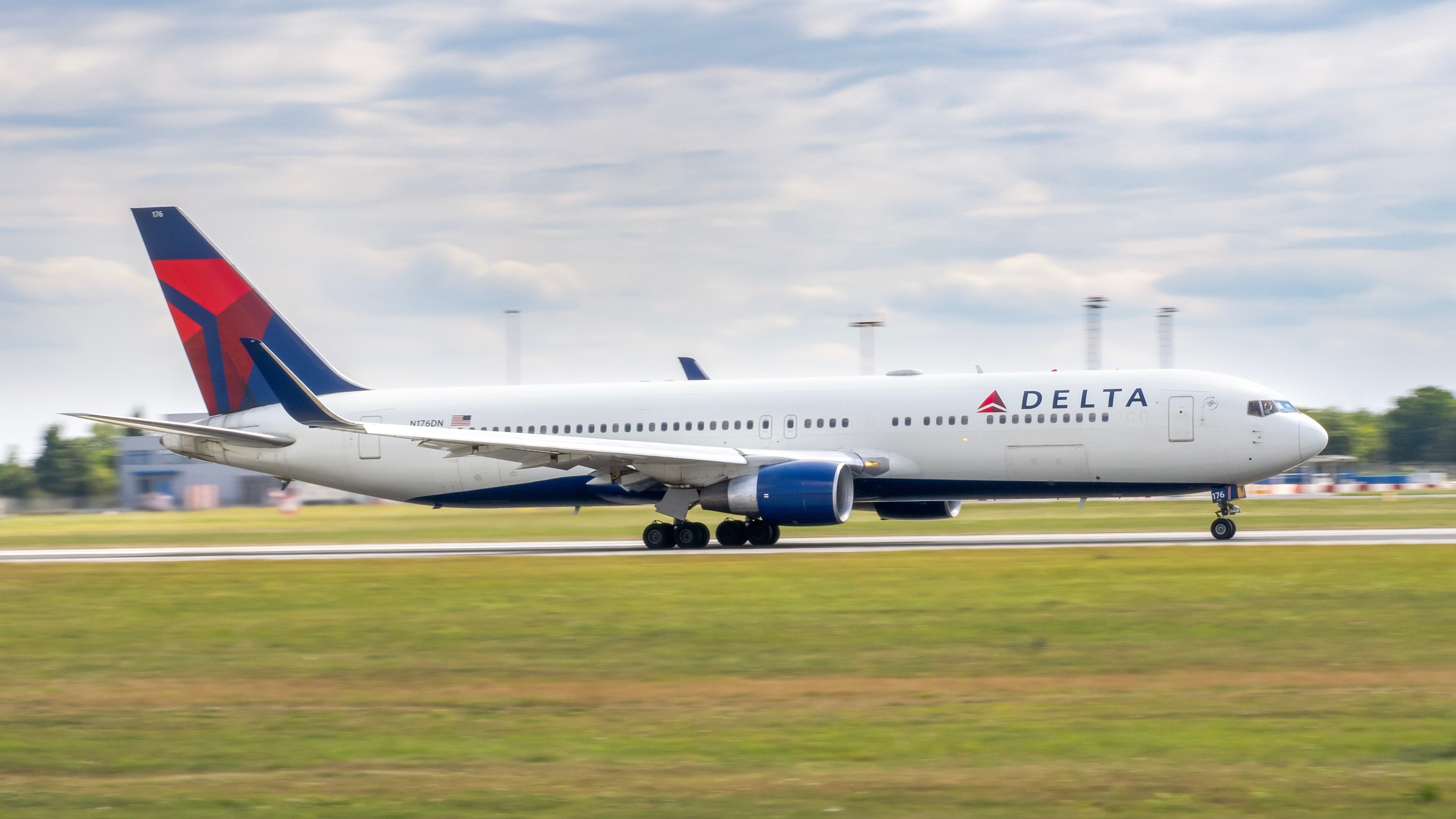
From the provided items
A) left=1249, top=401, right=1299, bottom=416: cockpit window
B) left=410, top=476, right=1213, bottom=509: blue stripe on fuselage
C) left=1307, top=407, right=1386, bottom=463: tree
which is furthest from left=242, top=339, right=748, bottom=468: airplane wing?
left=1307, top=407, right=1386, bottom=463: tree

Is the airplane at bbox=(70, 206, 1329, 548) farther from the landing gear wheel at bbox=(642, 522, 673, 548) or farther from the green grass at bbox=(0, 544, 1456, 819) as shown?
the green grass at bbox=(0, 544, 1456, 819)

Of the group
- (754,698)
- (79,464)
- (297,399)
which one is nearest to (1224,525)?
(297,399)

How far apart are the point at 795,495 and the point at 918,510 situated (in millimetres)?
5222

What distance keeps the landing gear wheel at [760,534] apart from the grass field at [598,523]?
4383 mm

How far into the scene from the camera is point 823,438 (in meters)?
31.2

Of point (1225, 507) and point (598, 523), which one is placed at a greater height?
point (1225, 507)

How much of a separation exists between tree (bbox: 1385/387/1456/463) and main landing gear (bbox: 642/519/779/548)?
155594mm

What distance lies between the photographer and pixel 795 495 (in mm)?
28469

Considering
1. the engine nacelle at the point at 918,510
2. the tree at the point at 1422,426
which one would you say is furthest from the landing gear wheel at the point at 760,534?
the tree at the point at 1422,426

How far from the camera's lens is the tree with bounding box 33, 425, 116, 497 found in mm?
129250

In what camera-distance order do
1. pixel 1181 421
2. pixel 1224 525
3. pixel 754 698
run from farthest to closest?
pixel 1181 421
pixel 1224 525
pixel 754 698

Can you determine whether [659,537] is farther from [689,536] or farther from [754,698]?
[754,698]

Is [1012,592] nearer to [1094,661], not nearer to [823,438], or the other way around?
[1094,661]

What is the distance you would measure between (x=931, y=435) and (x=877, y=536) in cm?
428
